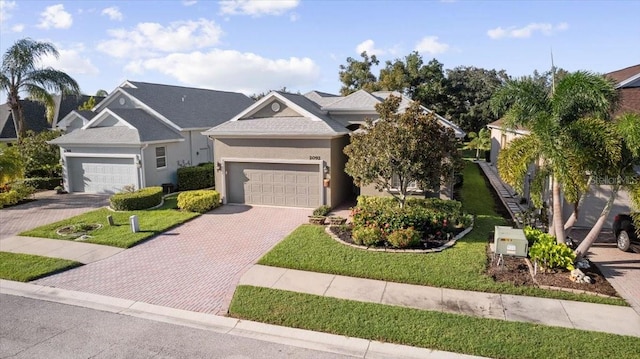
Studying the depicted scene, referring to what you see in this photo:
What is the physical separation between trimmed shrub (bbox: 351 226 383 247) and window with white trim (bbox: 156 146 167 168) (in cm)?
1423

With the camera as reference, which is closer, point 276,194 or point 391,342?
point 391,342

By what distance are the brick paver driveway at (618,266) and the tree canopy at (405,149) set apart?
17.0ft

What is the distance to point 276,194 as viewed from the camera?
19078 millimetres

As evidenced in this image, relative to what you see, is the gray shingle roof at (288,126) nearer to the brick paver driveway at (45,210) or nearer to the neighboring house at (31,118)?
the brick paver driveway at (45,210)

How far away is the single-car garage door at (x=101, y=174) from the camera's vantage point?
2191 cm

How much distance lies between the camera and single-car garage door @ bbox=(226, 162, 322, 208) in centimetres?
1852

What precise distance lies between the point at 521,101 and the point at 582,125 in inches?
64.9

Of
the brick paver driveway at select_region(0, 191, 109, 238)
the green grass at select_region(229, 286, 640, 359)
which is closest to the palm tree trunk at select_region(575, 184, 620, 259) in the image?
the green grass at select_region(229, 286, 640, 359)

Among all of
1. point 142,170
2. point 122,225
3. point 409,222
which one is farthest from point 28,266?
point 409,222

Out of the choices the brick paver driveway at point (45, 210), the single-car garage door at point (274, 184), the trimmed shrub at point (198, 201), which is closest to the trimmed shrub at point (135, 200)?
the trimmed shrub at point (198, 201)

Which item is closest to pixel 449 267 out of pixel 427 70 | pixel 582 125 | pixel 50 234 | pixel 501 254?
pixel 501 254

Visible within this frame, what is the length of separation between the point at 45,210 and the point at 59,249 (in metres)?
7.33

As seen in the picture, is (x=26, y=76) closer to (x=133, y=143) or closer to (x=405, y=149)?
(x=133, y=143)

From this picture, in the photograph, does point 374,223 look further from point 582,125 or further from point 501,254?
point 582,125
